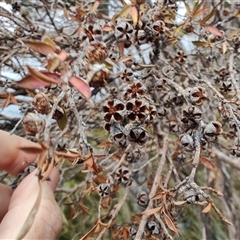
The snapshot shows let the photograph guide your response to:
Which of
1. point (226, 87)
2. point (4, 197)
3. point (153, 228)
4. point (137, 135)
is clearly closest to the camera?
point (137, 135)

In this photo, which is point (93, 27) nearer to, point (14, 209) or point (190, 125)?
point (190, 125)


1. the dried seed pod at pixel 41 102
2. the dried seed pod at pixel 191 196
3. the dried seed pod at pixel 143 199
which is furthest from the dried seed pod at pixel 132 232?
the dried seed pod at pixel 41 102

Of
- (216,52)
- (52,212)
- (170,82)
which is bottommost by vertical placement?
(52,212)

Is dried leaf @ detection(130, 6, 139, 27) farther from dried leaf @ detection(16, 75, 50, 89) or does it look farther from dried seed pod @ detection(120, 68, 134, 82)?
dried leaf @ detection(16, 75, 50, 89)

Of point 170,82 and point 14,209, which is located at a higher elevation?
point 170,82

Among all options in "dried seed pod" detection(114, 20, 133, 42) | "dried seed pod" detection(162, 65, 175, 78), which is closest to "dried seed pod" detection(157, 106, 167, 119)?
"dried seed pod" detection(162, 65, 175, 78)

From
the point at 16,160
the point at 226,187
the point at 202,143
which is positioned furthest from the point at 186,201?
the point at 226,187

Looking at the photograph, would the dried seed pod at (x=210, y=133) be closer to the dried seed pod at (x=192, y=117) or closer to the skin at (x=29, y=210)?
the dried seed pod at (x=192, y=117)

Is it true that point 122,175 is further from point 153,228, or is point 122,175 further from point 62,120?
point 62,120

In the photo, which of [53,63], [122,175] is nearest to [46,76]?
[53,63]
